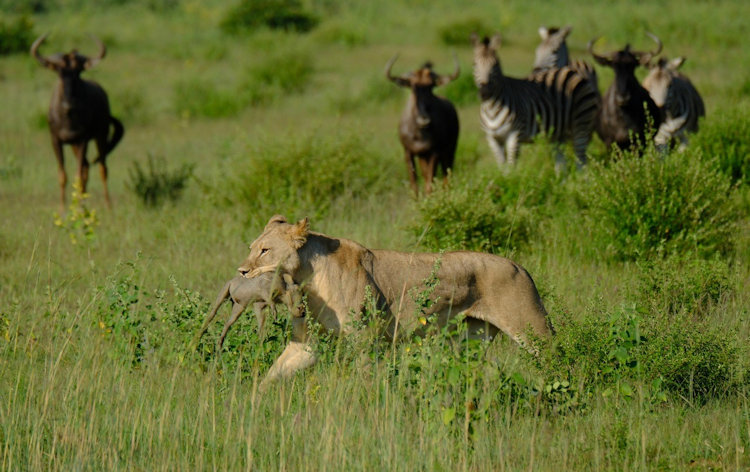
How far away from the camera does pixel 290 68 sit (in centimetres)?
2134

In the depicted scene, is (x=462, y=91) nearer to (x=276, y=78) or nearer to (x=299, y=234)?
(x=276, y=78)

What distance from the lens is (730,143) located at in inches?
423

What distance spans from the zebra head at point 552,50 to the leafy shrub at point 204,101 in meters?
6.70

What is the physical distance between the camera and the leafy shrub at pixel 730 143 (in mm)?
10539

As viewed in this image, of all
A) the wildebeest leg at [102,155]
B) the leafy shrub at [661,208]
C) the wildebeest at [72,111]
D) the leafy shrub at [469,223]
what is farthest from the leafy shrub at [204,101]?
the leafy shrub at [661,208]

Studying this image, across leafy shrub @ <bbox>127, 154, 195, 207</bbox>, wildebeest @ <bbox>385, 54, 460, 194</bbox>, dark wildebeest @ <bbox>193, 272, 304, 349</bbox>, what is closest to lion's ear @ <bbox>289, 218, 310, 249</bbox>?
dark wildebeest @ <bbox>193, 272, 304, 349</bbox>

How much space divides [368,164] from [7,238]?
3977 mm

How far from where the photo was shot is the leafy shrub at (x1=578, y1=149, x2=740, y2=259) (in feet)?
26.7

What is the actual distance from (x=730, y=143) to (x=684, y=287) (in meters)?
A: 4.61

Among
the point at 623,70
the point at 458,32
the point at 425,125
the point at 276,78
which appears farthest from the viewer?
the point at 458,32

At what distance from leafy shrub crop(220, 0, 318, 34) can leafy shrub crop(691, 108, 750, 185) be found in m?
19.5

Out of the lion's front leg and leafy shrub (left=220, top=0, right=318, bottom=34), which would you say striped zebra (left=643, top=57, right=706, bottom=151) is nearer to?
the lion's front leg

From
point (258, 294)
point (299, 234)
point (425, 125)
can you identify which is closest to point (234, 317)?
point (258, 294)

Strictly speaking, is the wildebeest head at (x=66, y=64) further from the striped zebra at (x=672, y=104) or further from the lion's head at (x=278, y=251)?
the lion's head at (x=278, y=251)
